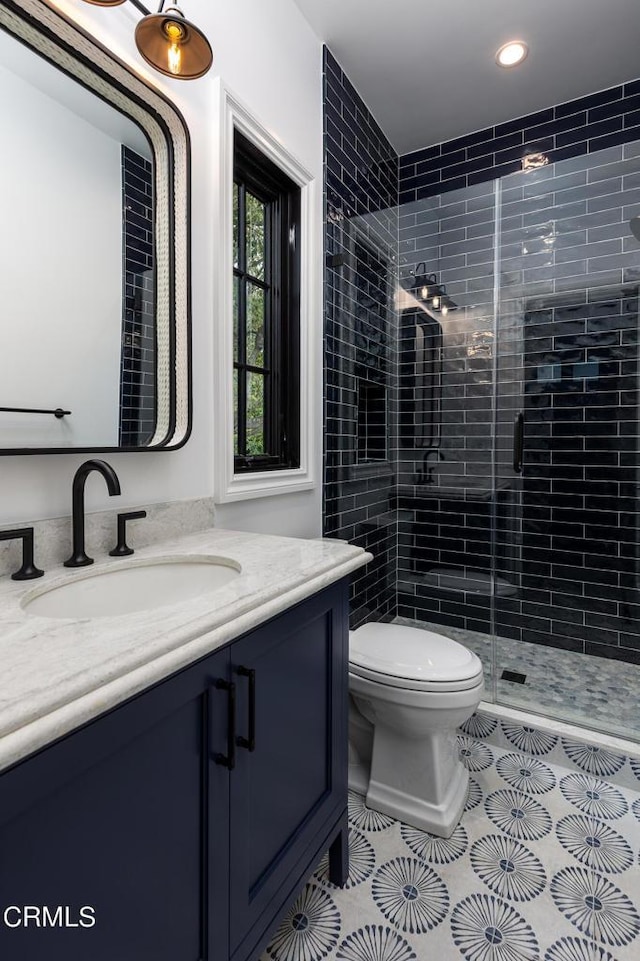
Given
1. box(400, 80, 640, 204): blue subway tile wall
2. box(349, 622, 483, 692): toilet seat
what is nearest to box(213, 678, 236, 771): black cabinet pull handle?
box(349, 622, 483, 692): toilet seat

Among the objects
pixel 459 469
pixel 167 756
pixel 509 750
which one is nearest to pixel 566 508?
pixel 459 469

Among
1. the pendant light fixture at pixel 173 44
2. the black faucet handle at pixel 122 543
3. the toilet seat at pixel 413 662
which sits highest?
the pendant light fixture at pixel 173 44

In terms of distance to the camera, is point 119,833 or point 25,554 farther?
point 25,554

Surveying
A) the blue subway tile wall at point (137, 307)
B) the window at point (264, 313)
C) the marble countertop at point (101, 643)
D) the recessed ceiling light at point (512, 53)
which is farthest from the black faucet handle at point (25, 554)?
the recessed ceiling light at point (512, 53)

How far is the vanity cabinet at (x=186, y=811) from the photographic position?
0.54 meters

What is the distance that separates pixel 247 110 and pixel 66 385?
3.66 ft

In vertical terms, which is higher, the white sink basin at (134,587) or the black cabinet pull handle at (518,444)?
the black cabinet pull handle at (518,444)

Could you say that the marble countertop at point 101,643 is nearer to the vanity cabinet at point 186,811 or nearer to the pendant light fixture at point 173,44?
the vanity cabinet at point 186,811

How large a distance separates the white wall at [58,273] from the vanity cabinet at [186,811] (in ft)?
2.06

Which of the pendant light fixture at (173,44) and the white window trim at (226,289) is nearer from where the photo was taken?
the pendant light fixture at (173,44)

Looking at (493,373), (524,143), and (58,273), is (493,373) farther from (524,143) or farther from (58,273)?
(58,273)

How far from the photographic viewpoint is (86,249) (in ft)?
3.64

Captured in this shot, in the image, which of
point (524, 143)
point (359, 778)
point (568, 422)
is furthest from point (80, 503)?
point (524, 143)
